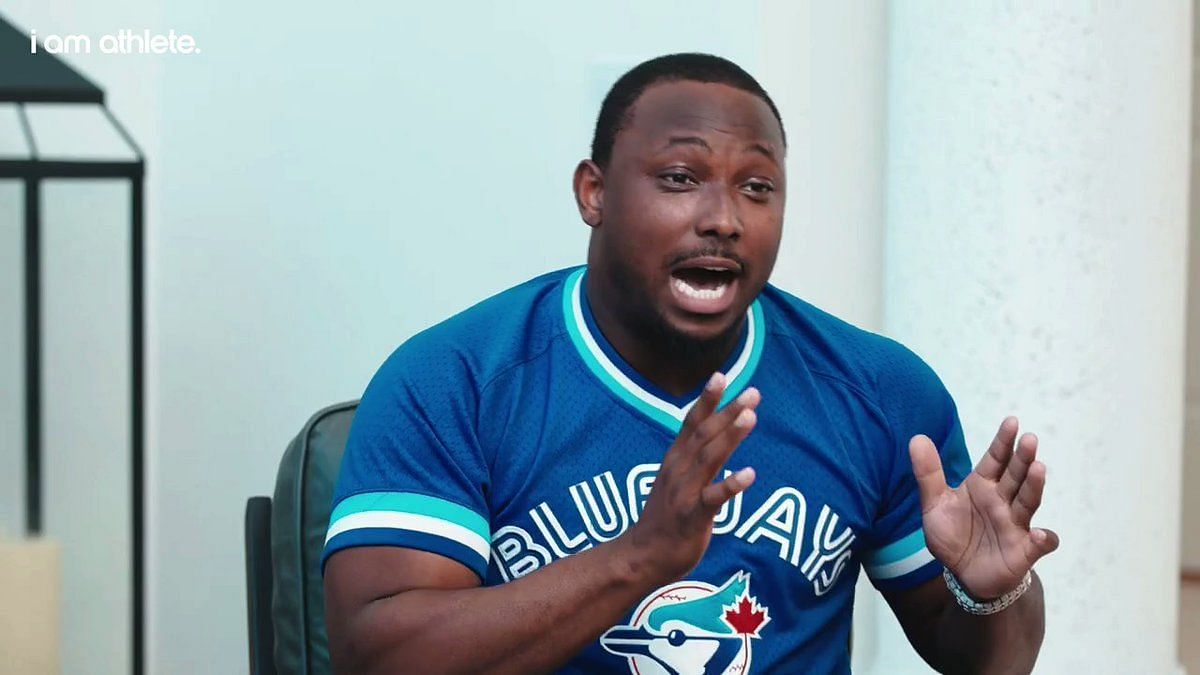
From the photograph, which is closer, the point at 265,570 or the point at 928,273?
the point at 265,570

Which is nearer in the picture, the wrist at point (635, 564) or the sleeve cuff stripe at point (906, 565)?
the wrist at point (635, 564)

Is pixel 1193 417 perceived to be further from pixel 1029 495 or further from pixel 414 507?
pixel 414 507

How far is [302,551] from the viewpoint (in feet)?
5.65

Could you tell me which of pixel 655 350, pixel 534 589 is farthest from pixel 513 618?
pixel 655 350

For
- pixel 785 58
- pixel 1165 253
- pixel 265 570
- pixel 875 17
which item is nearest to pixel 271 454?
pixel 265 570

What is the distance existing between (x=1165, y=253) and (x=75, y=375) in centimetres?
157

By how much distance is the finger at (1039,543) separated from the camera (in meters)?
1.47

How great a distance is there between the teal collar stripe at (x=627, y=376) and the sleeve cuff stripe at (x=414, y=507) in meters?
0.20

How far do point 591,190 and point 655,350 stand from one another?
178mm

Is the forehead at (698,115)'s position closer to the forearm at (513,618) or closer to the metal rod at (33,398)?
the forearm at (513,618)

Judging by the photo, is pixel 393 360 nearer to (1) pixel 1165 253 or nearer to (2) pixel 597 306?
(2) pixel 597 306

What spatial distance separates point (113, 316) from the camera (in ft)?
6.77
